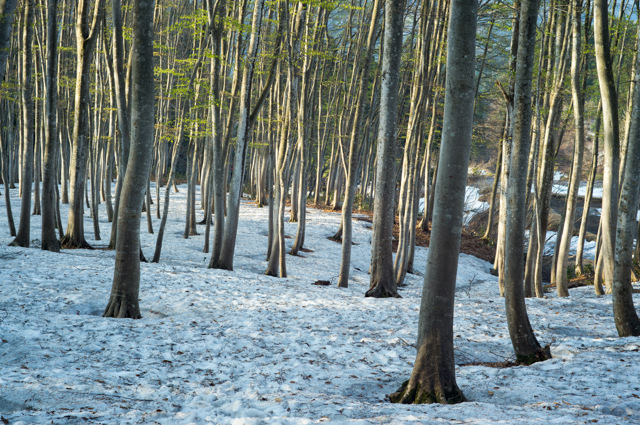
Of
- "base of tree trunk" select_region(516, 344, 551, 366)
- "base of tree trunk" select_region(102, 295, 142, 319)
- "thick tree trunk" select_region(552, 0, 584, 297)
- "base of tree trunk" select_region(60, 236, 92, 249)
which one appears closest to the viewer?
"base of tree trunk" select_region(516, 344, 551, 366)

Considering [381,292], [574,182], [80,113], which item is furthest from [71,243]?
[574,182]

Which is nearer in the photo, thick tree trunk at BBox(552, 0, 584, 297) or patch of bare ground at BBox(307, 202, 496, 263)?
thick tree trunk at BBox(552, 0, 584, 297)

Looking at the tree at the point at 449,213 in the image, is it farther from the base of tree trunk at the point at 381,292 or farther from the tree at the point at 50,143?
the tree at the point at 50,143

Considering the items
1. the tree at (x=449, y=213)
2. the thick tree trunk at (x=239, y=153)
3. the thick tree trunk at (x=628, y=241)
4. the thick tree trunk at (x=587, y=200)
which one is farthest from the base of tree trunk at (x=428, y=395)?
the thick tree trunk at (x=587, y=200)

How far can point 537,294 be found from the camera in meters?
9.62

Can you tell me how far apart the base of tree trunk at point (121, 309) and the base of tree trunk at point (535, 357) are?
5.01 metres

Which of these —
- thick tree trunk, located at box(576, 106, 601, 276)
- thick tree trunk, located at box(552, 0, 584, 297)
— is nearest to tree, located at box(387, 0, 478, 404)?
thick tree trunk, located at box(552, 0, 584, 297)

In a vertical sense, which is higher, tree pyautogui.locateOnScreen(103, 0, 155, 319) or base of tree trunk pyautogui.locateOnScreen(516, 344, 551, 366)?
tree pyautogui.locateOnScreen(103, 0, 155, 319)

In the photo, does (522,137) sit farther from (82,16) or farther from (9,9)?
(82,16)

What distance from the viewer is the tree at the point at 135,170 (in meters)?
5.50

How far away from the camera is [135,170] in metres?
5.64

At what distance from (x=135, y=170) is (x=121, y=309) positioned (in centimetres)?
195

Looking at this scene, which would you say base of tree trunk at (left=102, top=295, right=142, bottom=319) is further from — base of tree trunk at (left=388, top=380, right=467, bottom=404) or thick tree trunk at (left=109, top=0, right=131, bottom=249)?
base of tree trunk at (left=388, top=380, right=467, bottom=404)

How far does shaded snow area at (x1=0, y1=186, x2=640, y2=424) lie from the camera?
3129mm
